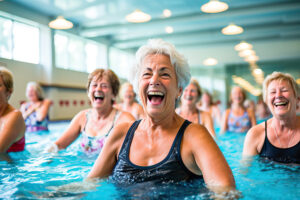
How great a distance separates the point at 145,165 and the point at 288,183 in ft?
4.33

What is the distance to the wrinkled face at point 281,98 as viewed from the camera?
297cm

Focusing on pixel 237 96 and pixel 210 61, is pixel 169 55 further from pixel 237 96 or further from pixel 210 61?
pixel 210 61

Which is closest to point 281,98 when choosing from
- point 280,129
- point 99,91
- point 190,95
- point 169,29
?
point 280,129

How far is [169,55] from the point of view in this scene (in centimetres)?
192

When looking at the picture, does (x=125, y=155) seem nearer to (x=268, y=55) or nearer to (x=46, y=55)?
(x=46, y=55)

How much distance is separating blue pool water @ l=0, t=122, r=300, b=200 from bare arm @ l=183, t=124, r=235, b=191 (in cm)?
13

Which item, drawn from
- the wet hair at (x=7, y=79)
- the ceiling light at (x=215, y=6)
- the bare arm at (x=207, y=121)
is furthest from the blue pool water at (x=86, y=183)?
the ceiling light at (x=215, y=6)

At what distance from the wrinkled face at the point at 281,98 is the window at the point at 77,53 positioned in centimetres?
1258

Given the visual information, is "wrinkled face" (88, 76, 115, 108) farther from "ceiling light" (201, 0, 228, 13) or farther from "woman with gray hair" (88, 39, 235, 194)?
"ceiling light" (201, 0, 228, 13)

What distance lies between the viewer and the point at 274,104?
3.05m

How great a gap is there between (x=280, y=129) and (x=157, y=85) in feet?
6.03

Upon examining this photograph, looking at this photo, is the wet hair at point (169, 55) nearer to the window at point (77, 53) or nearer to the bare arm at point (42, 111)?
the bare arm at point (42, 111)

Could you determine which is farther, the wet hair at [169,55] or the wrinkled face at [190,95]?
the wrinkled face at [190,95]

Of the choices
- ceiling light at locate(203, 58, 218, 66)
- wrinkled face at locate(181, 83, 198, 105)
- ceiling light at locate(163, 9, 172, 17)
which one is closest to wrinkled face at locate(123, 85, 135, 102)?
wrinkled face at locate(181, 83, 198, 105)
